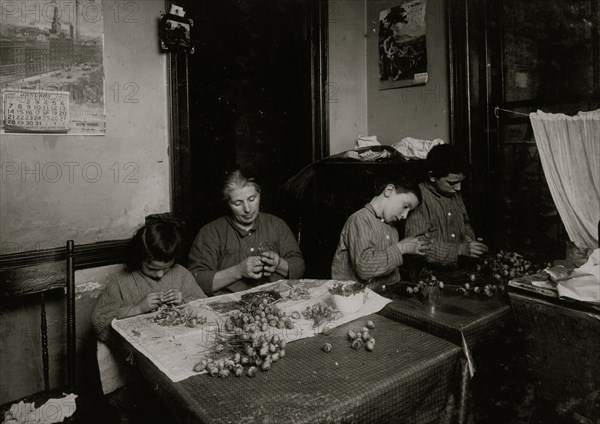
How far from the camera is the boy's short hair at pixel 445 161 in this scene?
10.6 feet

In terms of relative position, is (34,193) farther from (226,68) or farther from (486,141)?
(486,141)

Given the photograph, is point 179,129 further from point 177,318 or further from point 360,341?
point 360,341

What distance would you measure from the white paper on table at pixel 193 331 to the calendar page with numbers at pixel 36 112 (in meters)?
1.37

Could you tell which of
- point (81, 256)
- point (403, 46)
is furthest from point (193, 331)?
point (403, 46)

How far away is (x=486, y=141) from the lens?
138 inches

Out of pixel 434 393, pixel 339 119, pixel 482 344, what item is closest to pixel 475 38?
pixel 339 119

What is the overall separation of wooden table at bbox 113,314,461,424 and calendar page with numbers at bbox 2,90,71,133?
1.54 m

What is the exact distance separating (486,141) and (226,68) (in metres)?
2.02

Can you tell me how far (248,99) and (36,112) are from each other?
165 cm

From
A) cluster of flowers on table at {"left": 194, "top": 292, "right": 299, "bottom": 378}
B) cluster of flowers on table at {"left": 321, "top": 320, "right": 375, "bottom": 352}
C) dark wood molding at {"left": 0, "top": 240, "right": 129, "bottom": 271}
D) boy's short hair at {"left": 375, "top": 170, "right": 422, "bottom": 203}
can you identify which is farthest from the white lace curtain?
dark wood molding at {"left": 0, "top": 240, "right": 129, "bottom": 271}

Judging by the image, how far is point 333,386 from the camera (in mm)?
1488

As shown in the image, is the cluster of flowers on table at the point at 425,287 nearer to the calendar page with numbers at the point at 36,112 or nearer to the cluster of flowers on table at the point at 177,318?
the cluster of flowers on table at the point at 177,318

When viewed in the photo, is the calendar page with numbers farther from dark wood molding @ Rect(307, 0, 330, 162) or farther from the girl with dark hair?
dark wood molding @ Rect(307, 0, 330, 162)

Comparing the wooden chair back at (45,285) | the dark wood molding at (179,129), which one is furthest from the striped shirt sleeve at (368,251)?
the wooden chair back at (45,285)
